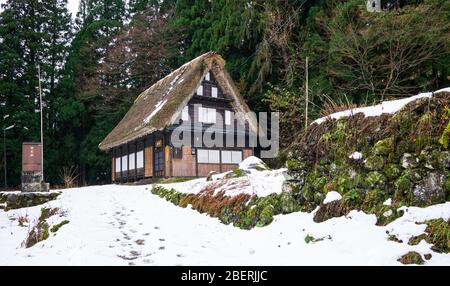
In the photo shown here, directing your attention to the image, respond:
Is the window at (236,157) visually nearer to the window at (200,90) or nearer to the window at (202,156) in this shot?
the window at (202,156)

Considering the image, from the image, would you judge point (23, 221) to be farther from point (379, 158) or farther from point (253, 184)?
point (379, 158)

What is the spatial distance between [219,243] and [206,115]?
1418 centimetres

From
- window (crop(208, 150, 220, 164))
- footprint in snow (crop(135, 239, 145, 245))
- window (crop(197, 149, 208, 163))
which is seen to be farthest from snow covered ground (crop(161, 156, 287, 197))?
window (crop(208, 150, 220, 164))

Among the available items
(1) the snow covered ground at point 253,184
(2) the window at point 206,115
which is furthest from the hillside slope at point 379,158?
(2) the window at point 206,115

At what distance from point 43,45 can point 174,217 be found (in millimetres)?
26719

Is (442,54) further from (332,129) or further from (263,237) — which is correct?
(263,237)

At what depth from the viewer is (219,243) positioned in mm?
5586

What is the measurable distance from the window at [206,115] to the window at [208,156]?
1.64 metres

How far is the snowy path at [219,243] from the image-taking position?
4.12 m

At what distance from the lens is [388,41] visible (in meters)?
12.6

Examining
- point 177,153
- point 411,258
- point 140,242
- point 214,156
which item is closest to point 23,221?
point 140,242

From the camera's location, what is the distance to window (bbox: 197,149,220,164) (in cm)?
1881
